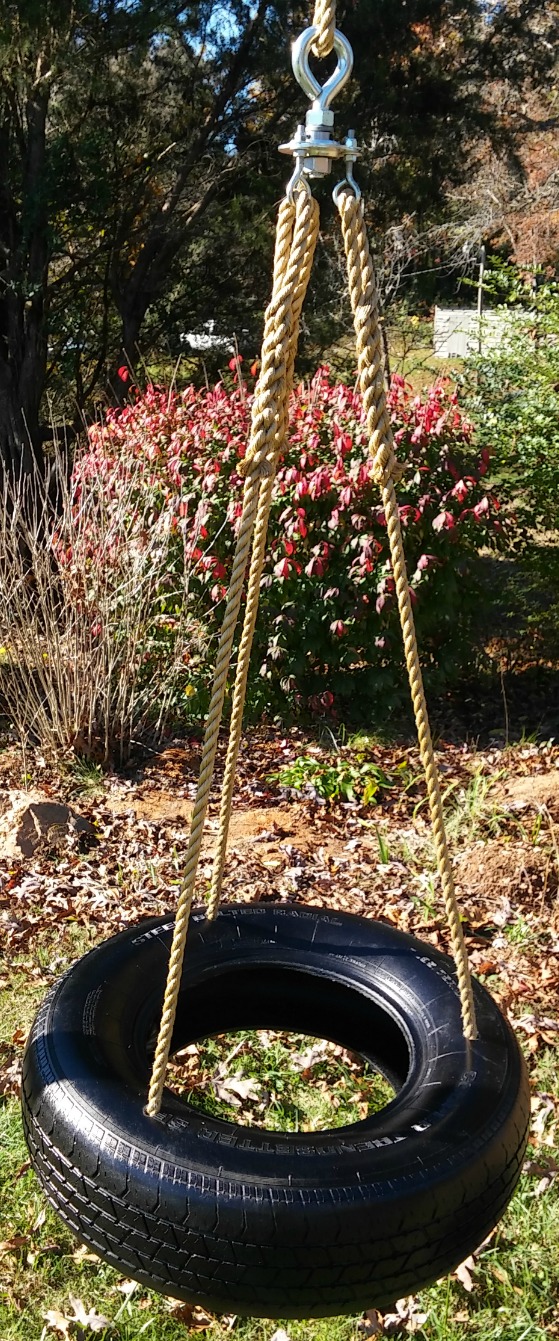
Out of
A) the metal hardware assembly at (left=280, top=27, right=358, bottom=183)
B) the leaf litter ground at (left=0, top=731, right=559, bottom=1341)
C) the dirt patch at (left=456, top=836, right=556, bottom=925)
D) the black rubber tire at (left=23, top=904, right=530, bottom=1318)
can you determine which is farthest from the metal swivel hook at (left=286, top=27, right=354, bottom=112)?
the dirt patch at (left=456, top=836, right=556, bottom=925)

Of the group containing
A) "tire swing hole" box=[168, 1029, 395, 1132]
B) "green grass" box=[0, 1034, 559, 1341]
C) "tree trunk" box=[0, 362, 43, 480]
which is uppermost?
"tree trunk" box=[0, 362, 43, 480]

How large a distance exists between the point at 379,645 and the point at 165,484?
158 cm

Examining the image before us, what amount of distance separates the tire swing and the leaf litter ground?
0.91 metres

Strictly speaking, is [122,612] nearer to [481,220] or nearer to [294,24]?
[294,24]

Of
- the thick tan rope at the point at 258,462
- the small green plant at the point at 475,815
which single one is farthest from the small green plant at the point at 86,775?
the thick tan rope at the point at 258,462

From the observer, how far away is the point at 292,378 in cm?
208

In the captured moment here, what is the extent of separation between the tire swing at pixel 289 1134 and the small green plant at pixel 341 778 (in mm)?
3193

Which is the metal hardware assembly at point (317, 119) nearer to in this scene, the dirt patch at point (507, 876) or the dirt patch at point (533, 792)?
the dirt patch at point (507, 876)

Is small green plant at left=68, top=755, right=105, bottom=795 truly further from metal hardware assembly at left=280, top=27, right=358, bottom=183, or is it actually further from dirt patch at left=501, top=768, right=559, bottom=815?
metal hardware assembly at left=280, top=27, right=358, bottom=183

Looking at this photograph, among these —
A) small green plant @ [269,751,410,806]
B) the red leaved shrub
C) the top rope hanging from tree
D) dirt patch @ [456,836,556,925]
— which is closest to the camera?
the top rope hanging from tree

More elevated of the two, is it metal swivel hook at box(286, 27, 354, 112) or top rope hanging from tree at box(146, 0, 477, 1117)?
metal swivel hook at box(286, 27, 354, 112)

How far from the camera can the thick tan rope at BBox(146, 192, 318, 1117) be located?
6.59ft

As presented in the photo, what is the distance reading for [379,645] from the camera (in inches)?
244

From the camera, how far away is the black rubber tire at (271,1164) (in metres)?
1.86
